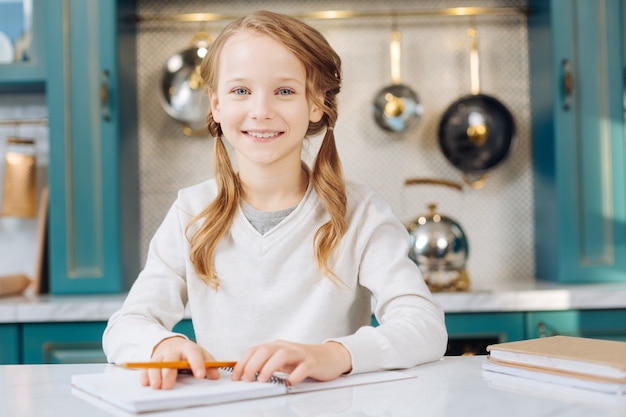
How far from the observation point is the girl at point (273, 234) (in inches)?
43.9

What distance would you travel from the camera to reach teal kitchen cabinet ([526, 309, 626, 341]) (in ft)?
6.65

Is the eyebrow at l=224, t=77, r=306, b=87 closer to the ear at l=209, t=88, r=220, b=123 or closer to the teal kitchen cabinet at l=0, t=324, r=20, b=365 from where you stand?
the ear at l=209, t=88, r=220, b=123

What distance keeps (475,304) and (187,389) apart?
134 centimetres

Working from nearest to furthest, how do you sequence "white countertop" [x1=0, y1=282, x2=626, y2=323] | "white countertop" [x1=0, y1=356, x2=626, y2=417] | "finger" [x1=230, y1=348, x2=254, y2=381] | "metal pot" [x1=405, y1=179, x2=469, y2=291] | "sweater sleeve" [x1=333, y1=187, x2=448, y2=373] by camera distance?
"white countertop" [x1=0, y1=356, x2=626, y2=417] → "finger" [x1=230, y1=348, x2=254, y2=381] → "sweater sleeve" [x1=333, y1=187, x2=448, y2=373] → "white countertop" [x1=0, y1=282, x2=626, y2=323] → "metal pot" [x1=405, y1=179, x2=469, y2=291]

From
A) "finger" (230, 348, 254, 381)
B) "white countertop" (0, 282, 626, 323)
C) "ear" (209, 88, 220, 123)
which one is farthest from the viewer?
"white countertop" (0, 282, 626, 323)

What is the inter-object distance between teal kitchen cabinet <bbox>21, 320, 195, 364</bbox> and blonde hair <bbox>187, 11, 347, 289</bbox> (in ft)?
2.86

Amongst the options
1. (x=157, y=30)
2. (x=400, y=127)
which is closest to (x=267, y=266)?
(x=400, y=127)

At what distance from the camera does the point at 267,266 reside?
46.3 inches

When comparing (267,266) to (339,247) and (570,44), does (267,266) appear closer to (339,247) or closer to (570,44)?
(339,247)

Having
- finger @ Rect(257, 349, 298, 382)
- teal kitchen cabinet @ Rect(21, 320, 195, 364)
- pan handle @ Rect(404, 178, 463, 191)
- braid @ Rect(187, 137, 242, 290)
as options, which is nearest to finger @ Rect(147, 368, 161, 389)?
finger @ Rect(257, 349, 298, 382)

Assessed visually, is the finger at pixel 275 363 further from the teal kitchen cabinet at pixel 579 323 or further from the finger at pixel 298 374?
the teal kitchen cabinet at pixel 579 323

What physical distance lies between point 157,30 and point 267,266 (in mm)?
1541

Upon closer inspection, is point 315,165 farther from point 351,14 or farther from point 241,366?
point 351,14

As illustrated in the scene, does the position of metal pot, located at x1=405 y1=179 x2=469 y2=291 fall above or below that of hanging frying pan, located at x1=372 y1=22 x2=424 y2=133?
below
